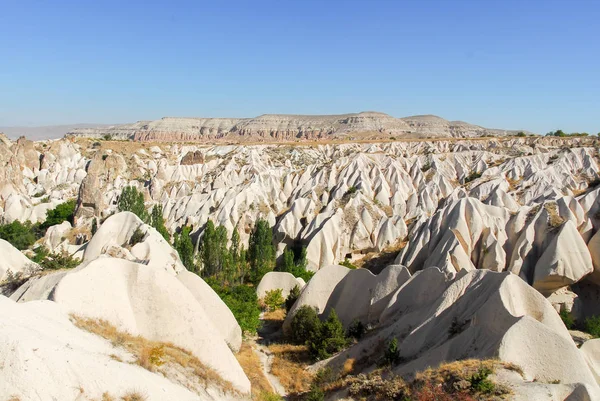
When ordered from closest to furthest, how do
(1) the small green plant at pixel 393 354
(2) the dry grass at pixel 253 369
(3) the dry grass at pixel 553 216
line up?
(1) the small green plant at pixel 393 354
(2) the dry grass at pixel 253 369
(3) the dry grass at pixel 553 216

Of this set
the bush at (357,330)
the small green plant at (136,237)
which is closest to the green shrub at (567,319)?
the bush at (357,330)

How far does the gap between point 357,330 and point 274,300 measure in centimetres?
707

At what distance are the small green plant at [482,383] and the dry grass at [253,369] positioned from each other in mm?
7274

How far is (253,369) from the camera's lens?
58.3 feet

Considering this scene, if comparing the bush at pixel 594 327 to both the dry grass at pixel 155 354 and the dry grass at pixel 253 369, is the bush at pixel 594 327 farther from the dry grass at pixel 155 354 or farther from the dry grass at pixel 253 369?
the dry grass at pixel 155 354

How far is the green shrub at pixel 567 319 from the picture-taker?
75.5ft

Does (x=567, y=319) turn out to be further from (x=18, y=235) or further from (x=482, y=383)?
(x=18, y=235)

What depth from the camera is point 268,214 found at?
44.4 m

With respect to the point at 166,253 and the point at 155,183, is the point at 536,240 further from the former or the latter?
the point at 155,183

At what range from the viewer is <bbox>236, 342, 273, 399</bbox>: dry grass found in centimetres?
1590

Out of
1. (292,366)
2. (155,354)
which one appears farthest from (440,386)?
(292,366)

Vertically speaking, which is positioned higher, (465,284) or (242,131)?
(242,131)

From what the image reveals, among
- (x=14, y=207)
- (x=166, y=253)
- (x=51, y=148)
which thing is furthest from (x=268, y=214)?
(x=51, y=148)

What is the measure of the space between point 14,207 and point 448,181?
156 feet
